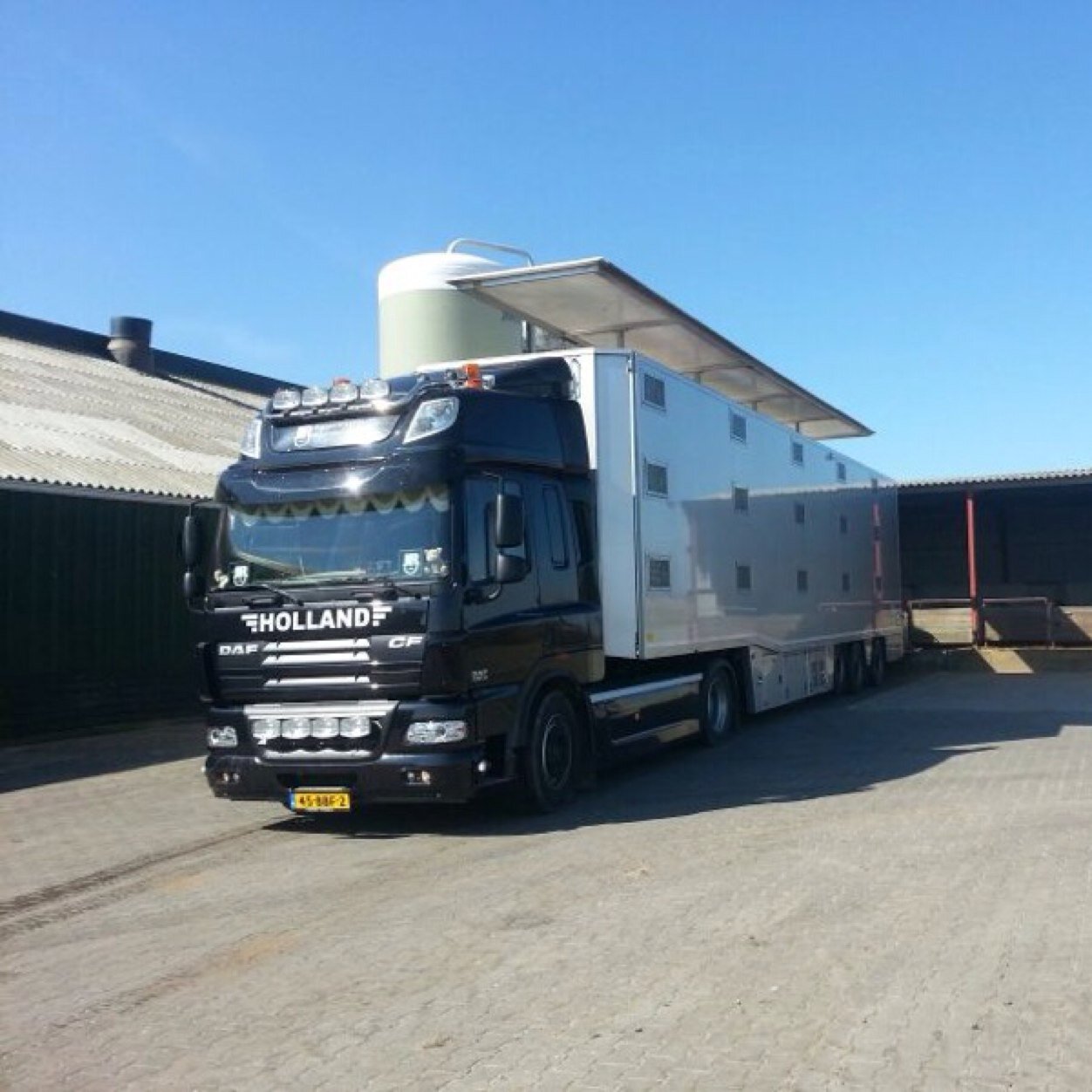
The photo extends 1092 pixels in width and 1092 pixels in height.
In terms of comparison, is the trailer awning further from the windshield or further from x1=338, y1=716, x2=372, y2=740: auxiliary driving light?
x1=338, y1=716, x2=372, y2=740: auxiliary driving light

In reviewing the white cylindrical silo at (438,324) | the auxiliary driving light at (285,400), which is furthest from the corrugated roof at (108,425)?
the auxiliary driving light at (285,400)

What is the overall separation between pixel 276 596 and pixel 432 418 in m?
1.73

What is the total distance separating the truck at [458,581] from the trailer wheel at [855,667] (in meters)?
6.93

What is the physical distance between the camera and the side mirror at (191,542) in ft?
32.3

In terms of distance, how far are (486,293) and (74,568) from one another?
635cm

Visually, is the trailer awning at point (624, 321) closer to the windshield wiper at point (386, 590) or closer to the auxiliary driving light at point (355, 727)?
the windshield wiper at point (386, 590)

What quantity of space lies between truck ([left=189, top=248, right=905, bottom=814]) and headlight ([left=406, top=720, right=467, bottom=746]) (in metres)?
0.01

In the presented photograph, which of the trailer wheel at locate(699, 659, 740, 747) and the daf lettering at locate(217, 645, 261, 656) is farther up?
the daf lettering at locate(217, 645, 261, 656)

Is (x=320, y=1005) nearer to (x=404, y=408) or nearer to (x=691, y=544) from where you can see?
(x=404, y=408)

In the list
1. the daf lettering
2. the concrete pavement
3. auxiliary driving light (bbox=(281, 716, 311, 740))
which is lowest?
the concrete pavement

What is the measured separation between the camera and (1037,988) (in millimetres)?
5340

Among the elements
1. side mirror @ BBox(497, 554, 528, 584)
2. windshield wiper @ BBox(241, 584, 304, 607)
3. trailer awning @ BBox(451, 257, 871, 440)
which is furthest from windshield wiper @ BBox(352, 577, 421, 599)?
trailer awning @ BBox(451, 257, 871, 440)

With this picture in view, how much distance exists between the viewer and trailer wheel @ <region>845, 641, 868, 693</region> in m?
18.9

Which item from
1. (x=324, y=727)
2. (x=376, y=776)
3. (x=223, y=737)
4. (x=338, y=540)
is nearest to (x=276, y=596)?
(x=338, y=540)
